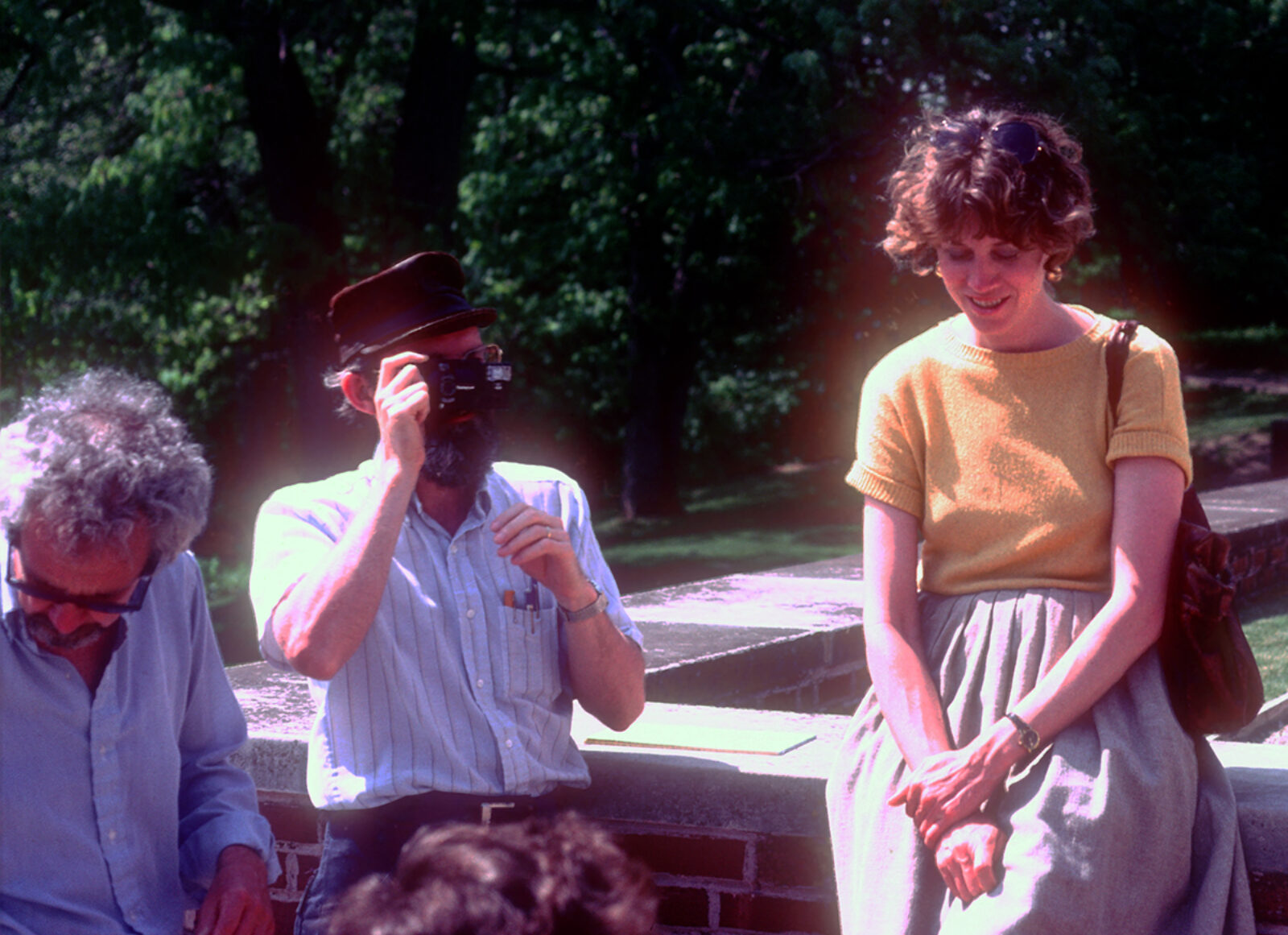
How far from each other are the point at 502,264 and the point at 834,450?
11271 millimetres

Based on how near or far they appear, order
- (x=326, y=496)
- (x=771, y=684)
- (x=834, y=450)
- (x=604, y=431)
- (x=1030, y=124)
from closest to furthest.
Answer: (x=1030, y=124), (x=326, y=496), (x=771, y=684), (x=604, y=431), (x=834, y=450)

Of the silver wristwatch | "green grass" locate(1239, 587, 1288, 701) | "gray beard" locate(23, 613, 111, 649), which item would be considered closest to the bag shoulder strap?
the silver wristwatch

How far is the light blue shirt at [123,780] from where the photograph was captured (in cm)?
220

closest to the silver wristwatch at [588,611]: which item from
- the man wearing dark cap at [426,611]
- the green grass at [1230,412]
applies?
the man wearing dark cap at [426,611]

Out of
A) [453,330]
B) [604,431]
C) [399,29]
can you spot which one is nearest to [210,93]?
[399,29]

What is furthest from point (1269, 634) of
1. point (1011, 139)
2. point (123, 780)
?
point (123, 780)

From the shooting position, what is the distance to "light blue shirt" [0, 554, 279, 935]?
220 centimetres

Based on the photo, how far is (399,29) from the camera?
53.6 ft

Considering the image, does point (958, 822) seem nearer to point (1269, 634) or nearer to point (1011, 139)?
point (1011, 139)

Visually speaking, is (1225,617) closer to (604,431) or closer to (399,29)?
(399,29)

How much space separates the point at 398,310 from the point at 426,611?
62cm

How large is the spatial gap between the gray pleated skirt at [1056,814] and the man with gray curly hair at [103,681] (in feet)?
3.38

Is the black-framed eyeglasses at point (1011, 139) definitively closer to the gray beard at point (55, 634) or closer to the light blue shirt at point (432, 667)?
the light blue shirt at point (432, 667)

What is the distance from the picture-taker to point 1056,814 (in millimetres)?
2191
